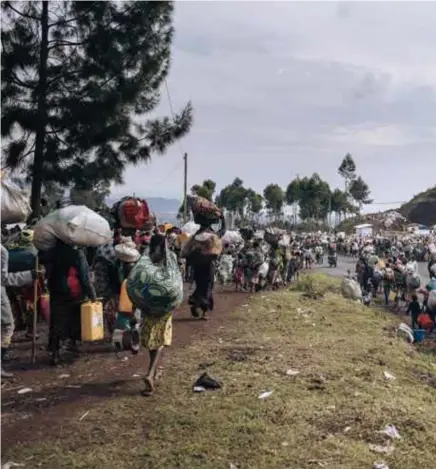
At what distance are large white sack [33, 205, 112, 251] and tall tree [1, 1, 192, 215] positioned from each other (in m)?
5.24

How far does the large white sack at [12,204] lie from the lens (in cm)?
570

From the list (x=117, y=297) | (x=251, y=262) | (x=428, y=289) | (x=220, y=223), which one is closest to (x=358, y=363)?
(x=117, y=297)

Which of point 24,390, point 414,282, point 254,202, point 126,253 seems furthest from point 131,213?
point 254,202

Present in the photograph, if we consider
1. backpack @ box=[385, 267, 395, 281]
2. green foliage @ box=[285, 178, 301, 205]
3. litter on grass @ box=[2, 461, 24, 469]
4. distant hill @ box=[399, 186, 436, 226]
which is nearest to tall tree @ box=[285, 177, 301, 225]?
green foliage @ box=[285, 178, 301, 205]

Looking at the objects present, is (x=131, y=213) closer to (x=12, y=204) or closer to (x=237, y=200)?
(x=12, y=204)

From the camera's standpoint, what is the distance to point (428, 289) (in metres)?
16.7

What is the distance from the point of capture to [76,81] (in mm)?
11953

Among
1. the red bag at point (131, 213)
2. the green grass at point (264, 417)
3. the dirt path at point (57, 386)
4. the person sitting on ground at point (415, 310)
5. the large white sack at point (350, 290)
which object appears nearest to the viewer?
the green grass at point (264, 417)

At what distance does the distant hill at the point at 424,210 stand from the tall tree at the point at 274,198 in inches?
769

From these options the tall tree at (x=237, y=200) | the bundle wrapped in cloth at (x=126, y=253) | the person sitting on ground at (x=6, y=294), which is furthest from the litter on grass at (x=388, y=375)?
the tall tree at (x=237, y=200)

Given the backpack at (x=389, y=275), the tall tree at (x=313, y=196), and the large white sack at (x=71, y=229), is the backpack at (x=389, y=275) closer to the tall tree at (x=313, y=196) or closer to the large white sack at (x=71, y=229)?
the large white sack at (x=71, y=229)

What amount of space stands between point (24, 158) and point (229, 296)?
514 cm

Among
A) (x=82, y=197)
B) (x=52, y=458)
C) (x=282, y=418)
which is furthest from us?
(x=82, y=197)

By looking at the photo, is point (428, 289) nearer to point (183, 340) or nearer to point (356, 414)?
point (183, 340)
